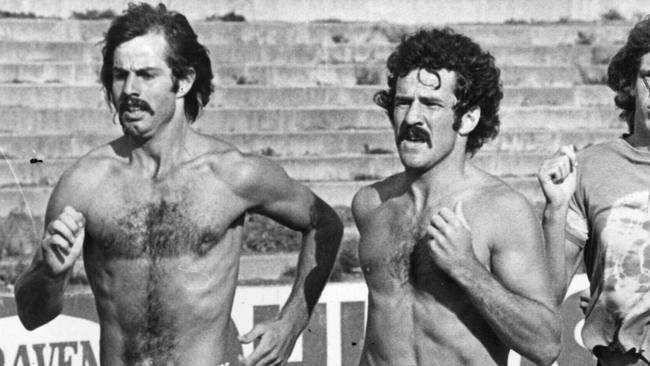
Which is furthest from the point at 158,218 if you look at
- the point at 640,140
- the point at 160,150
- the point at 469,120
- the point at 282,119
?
the point at 282,119

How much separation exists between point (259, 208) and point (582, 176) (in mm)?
1209

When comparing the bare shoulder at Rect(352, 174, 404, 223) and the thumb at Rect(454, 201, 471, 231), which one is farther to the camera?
the bare shoulder at Rect(352, 174, 404, 223)

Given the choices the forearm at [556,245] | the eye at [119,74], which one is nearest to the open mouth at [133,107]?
the eye at [119,74]

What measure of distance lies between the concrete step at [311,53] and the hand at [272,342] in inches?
347

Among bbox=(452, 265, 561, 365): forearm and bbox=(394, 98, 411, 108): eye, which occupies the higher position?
bbox=(394, 98, 411, 108): eye

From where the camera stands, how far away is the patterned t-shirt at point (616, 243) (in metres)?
5.82

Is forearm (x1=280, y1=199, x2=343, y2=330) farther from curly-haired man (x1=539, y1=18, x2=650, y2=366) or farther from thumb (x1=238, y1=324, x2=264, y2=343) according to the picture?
curly-haired man (x1=539, y1=18, x2=650, y2=366)

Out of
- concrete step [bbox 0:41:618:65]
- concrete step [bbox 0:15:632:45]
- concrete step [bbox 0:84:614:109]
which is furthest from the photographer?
concrete step [bbox 0:15:632:45]

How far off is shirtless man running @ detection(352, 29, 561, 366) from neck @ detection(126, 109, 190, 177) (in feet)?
2.35

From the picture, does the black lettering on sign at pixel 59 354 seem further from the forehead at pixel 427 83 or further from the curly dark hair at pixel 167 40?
the forehead at pixel 427 83

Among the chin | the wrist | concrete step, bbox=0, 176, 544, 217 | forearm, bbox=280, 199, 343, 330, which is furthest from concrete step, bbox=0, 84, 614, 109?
the wrist

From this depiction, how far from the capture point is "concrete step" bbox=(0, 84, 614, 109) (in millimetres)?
14062

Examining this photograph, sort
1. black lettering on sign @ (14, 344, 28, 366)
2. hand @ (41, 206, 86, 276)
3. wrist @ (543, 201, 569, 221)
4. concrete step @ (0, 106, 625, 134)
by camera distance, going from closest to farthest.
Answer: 1. hand @ (41, 206, 86, 276)
2. wrist @ (543, 201, 569, 221)
3. black lettering on sign @ (14, 344, 28, 366)
4. concrete step @ (0, 106, 625, 134)

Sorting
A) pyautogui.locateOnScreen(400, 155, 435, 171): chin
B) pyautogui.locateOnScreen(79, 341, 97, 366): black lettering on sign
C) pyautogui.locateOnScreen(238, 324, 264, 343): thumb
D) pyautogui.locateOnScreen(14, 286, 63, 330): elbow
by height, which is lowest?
pyautogui.locateOnScreen(79, 341, 97, 366): black lettering on sign
